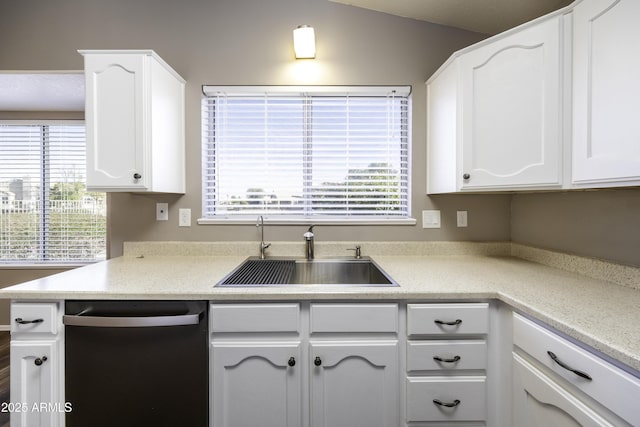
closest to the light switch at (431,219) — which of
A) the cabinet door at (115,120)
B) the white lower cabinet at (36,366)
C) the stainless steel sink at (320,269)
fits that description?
the stainless steel sink at (320,269)

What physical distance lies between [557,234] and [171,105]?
2.30m

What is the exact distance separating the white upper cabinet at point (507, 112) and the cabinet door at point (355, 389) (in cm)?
93

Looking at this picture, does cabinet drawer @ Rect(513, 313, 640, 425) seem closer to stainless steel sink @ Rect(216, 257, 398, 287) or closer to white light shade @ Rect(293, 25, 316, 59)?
stainless steel sink @ Rect(216, 257, 398, 287)

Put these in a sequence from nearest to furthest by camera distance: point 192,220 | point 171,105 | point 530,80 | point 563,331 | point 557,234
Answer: point 563,331 < point 530,80 < point 557,234 < point 171,105 < point 192,220

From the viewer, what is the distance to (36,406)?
1.13 meters

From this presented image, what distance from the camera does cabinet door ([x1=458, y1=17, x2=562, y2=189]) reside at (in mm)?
1170

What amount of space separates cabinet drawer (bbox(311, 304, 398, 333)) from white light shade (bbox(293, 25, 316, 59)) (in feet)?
4.91

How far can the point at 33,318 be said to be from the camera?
1120 mm

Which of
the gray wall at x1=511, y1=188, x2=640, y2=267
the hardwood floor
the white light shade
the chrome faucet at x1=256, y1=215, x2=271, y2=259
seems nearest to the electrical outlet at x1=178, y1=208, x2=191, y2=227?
the chrome faucet at x1=256, y1=215, x2=271, y2=259

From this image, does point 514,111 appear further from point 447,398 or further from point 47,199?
point 47,199

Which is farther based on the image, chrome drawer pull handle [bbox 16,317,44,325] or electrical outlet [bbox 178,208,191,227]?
electrical outlet [bbox 178,208,191,227]

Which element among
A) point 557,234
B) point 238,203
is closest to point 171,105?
point 238,203

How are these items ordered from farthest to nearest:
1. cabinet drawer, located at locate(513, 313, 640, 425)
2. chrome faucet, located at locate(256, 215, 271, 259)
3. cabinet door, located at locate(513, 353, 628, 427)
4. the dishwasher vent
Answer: chrome faucet, located at locate(256, 215, 271, 259), the dishwasher vent, cabinet door, located at locate(513, 353, 628, 427), cabinet drawer, located at locate(513, 313, 640, 425)

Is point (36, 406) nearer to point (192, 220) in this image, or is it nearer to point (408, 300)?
point (192, 220)
